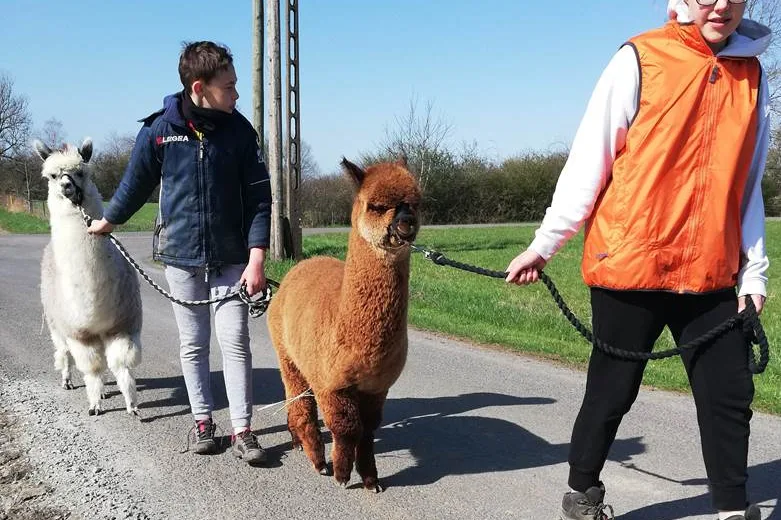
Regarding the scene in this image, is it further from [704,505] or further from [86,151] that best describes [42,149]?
[704,505]

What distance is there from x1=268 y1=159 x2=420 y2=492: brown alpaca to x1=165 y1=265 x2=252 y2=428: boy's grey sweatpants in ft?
1.43

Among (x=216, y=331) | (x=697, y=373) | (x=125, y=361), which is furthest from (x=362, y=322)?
(x=125, y=361)

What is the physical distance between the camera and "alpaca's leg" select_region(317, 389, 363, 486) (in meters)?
3.39

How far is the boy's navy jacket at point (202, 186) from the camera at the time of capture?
3.87 metres

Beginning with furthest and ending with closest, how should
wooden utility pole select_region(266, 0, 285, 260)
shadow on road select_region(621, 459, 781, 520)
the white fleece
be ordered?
wooden utility pole select_region(266, 0, 285, 260), shadow on road select_region(621, 459, 781, 520), the white fleece

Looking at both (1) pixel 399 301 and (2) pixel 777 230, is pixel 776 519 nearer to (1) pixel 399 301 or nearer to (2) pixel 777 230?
(1) pixel 399 301

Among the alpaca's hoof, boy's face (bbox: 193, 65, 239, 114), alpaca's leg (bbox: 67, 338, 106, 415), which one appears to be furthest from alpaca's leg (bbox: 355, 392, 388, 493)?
A: alpaca's leg (bbox: 67, 338, 106, 415)

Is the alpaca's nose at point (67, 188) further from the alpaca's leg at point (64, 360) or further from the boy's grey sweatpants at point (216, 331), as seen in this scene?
the boy's grey sweatpants at point (216, 331)

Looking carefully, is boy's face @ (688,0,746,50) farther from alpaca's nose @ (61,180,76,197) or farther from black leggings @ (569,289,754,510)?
alpaca's nose @ (61,180,76,197)

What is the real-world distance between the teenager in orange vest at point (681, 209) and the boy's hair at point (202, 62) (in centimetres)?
200

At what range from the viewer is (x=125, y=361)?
16.3 feet

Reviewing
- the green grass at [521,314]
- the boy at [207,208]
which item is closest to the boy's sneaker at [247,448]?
the boy at [207,208]

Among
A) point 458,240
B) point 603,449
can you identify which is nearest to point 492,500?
point 603,449

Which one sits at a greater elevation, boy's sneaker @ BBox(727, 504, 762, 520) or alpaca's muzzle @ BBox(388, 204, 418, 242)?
alpaca's muzzle @ BBox(388, 204, 418, 242)
